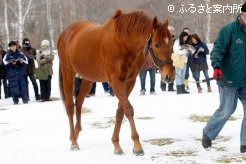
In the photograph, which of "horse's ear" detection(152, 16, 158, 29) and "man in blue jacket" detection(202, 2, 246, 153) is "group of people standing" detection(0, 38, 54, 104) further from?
"man in blue jacket" detection(202, 2, 246, 153)

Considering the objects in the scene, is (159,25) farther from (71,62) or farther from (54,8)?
(54,8)

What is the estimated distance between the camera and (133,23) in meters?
5.69

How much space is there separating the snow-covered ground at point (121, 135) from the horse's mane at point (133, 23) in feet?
5.13

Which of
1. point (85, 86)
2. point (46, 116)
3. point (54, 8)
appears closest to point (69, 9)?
point (54, 8)

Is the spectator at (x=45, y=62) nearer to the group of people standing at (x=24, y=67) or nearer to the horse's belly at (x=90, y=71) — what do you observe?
the group of people standing at (x=24, y=67)

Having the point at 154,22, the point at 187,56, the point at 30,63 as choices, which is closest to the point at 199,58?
the point at 187,56

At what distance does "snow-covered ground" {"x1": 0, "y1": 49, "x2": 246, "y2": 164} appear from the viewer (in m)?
5.67

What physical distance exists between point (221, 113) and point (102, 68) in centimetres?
170

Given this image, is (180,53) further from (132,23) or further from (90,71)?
(132,23)

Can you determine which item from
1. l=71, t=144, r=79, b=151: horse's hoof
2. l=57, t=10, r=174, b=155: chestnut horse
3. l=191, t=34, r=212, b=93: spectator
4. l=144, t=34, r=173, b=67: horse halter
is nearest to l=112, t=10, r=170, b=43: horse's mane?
l=57, t=10, r=174, b=155: chestnut horse

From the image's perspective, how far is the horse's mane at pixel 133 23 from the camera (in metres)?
5.55

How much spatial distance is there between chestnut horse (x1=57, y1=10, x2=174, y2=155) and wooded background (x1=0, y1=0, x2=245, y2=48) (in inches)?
→ 1048

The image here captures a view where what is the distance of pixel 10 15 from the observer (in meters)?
44.9

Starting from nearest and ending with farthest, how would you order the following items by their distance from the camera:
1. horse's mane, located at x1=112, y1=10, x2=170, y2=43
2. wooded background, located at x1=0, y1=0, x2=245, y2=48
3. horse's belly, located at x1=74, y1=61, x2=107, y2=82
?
horse's mane, located at x1=112, y1=10, x2=170, y2=43, horse's belly, located at x1=74, y1=61, x2=107, y2=82, wooded background, located at x1=0, y1=0, x2=245, y2=48
